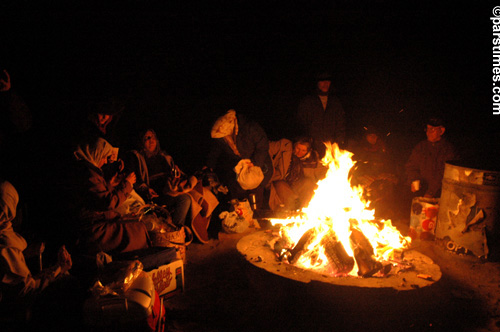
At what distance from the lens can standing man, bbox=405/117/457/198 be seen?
684 centimetres

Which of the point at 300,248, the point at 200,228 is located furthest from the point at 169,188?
the point at 300,248

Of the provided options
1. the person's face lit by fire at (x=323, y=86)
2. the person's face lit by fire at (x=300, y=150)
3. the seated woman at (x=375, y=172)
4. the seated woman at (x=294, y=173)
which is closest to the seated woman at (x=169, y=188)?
the seated woman at (x=294, y=173)

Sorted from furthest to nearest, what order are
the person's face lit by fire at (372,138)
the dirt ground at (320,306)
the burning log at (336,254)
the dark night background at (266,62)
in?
the dark night background at (266,62) → the person's face lit by fire at (372,138) → the burning log at (336,254) → the dirt ground at (320,306)

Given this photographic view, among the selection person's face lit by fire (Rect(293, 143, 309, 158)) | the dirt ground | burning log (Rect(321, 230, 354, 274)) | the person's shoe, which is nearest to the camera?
the dirt ground

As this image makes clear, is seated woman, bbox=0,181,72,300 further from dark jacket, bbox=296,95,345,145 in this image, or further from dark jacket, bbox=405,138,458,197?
dark jacket, bbox=405,138,458,197

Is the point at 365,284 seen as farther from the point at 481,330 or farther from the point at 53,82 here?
the point at 53,82

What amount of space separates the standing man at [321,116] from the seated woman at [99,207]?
14.9ft

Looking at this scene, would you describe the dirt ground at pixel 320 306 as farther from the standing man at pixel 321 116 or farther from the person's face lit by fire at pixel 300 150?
the standing man at pixel 321 116

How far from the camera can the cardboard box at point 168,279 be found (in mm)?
4047

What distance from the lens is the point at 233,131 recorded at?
694 centimetres

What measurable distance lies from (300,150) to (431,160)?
2.60 meters

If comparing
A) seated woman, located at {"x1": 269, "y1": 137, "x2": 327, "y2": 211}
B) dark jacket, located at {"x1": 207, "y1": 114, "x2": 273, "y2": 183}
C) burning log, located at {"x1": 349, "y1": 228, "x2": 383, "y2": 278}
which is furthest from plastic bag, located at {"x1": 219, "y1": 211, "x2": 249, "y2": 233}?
burning log, located at {"x1": 349, "y1": 228, "x2": 383, "y2": 278}

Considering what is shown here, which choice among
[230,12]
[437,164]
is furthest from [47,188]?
[230,12]

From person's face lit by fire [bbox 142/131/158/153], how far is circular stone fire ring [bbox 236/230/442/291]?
260cm
